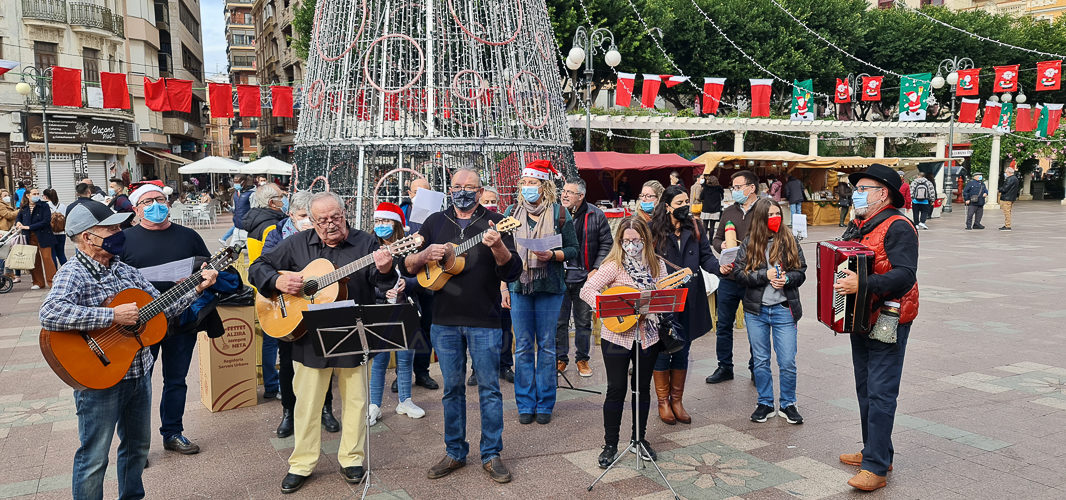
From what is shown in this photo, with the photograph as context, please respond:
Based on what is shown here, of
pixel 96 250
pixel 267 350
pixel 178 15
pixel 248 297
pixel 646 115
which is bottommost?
pixel 267 350

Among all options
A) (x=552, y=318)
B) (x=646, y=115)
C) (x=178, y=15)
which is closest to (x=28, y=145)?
(x=178, y=15)

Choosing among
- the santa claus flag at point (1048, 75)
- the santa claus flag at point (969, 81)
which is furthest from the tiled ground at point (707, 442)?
the santa claus flag at point (969, 81)

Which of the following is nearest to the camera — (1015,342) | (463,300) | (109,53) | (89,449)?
(89,449)

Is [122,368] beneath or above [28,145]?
beneath

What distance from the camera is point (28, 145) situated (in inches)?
1059

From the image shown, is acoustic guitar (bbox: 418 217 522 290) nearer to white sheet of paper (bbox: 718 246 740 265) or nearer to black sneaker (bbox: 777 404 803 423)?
white sheet of paper (bbox: 718 246 740 265)

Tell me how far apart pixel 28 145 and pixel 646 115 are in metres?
23.5

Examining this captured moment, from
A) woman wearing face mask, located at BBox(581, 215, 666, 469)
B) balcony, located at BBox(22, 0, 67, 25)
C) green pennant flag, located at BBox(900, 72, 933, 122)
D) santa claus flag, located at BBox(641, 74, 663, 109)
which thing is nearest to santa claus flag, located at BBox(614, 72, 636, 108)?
santa claus flag, located at BBox(641, 74, 663, 109)

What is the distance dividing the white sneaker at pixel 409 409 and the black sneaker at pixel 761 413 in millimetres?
2545

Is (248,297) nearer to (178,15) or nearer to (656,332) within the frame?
(656,332)

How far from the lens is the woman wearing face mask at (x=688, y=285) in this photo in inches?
211

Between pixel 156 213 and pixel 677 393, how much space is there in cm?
383

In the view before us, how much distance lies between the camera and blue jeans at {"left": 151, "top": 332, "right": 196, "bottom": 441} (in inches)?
192

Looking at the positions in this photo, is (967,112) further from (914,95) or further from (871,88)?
(871,88)
